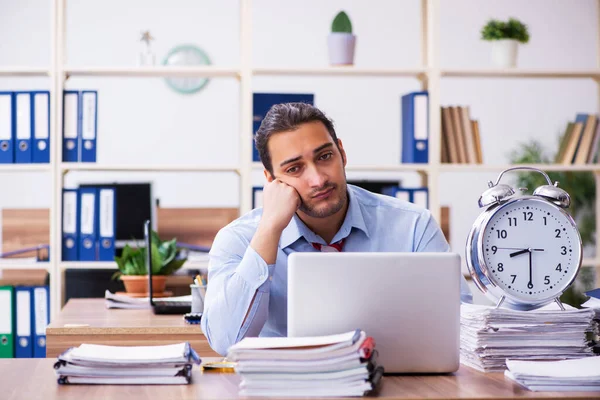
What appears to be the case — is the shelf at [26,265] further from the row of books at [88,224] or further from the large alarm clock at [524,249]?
the large alarm clock at [524,249]

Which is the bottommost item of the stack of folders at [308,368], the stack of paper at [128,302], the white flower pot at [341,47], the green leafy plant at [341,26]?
the stack of paper at [128,302]

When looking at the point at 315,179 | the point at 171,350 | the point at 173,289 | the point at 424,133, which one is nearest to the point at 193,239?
the point at 173,289

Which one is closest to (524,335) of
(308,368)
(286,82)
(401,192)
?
(308,368)

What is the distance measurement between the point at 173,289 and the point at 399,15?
341 centimetres

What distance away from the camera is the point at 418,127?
3.79 metres

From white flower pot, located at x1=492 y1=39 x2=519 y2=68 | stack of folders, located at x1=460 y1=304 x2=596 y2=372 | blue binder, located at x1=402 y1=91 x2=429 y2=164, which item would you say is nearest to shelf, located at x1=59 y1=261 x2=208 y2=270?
blue binder, located at x1=402 y1=91 x2=429 y2=164

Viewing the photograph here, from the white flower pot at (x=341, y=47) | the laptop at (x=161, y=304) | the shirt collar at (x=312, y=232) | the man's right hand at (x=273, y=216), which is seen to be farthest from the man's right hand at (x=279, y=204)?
the white flower pot at (x=341, y=47)

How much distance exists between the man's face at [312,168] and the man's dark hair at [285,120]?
2cm

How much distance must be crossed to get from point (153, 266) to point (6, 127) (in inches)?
43.7

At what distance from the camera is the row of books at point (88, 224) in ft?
Answer: 12.1

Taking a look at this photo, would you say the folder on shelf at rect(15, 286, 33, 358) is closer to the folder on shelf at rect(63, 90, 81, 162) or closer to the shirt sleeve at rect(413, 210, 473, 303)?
the folder on shelf at rect(63, 90, 81, 162)

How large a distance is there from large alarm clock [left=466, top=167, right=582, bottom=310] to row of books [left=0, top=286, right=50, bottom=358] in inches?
96.5

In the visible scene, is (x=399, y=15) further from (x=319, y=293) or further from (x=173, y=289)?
(x=319, y=293)

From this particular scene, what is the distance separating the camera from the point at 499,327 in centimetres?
164
